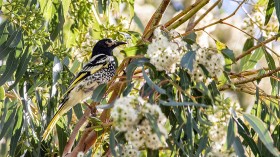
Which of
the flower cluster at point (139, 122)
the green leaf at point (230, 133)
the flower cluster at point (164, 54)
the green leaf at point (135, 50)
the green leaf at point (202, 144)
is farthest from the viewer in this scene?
the green leaf at point (135, 50)

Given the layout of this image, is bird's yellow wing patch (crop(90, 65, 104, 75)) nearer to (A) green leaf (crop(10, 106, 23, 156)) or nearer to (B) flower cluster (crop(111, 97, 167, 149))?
(A) green leaf (crop(10, 106, 23, 156))

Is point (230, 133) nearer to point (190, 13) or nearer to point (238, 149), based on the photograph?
point (238, 149)

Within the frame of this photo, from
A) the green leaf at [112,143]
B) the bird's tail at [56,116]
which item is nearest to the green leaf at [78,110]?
the bird's tail at [56,116]

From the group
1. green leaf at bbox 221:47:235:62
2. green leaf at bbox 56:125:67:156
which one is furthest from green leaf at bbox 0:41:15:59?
green leaf at bbox 221:47:235:62

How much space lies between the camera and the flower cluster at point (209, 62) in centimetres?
318

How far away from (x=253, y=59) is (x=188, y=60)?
4.54 feet

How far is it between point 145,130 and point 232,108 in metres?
0.48

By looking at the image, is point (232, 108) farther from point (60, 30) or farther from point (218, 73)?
point (60, 30)

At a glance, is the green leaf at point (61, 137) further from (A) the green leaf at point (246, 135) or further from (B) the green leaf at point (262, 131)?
(B) the green leaf at point (262, 131)

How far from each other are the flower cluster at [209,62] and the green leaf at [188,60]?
0.02 m

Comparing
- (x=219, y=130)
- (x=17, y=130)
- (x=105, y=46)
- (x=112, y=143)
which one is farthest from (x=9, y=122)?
(x=219, y=130)

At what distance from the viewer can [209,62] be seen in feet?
10.4

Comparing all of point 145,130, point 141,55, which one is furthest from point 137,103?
point 141,55

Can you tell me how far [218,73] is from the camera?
3229 mm
